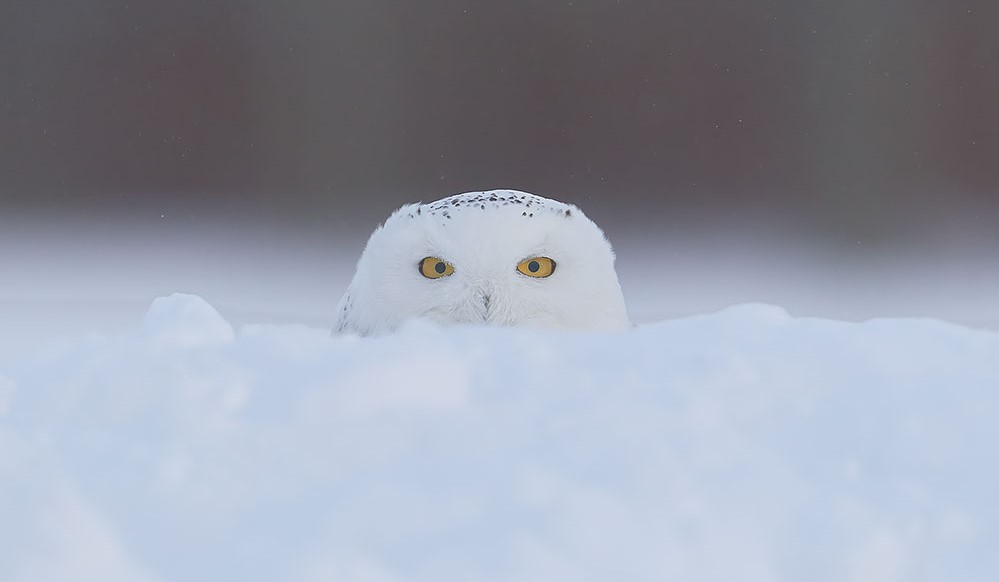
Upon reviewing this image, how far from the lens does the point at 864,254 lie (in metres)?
2.87

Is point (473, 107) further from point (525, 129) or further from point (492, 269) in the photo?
point (492, 269)

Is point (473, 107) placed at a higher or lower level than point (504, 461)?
higher

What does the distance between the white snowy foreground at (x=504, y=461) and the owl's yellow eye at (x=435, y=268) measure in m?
0.95

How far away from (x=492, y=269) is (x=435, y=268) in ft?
0.29

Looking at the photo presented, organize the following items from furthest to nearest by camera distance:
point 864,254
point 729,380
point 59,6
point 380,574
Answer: point 864,254 → point 59,6 → point 729,380 → point 380,574

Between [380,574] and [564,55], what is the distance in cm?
231

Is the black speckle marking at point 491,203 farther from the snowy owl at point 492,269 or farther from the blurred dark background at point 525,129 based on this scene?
the blurred dark background at point 525,129

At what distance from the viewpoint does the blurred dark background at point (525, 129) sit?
260 cm

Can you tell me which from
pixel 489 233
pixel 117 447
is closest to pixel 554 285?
pixel 489 233

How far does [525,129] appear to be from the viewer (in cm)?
261

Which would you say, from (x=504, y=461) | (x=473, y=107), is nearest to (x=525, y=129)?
(x=473, y=107)

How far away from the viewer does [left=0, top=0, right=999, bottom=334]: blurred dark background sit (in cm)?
260

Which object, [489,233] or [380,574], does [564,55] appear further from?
[380,574]

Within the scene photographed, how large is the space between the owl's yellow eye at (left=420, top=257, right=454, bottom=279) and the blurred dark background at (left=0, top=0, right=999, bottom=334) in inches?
38.0
